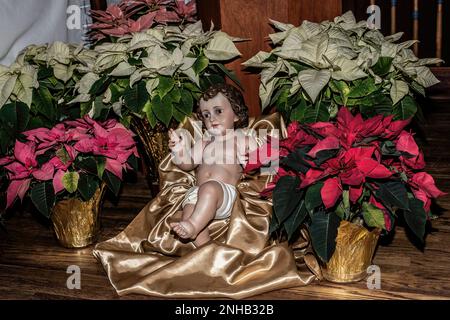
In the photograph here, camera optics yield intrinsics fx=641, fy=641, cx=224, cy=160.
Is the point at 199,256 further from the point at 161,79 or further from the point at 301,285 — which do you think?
the point at 161,79

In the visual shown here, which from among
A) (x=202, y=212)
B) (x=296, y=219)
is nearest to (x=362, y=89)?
(x=296, y=219)

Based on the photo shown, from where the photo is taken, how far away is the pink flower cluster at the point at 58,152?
1.84 metres

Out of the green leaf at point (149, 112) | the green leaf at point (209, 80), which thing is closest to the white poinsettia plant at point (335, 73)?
the green leaf at point (209, 80)

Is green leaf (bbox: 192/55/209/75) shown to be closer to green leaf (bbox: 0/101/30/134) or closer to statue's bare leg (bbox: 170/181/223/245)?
statue's bare leg (bbox: 170/181/223/245)

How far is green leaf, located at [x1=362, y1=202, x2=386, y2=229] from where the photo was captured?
1577mm

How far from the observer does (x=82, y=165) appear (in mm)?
1861

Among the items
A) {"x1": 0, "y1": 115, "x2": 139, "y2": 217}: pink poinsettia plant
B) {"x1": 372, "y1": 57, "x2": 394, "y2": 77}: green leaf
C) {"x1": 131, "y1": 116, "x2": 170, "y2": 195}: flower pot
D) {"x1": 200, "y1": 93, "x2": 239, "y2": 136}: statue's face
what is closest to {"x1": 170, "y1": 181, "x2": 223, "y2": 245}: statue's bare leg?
{"x1": 200, "y1": 93, "x2": 239, "y2": 136}: statue's face

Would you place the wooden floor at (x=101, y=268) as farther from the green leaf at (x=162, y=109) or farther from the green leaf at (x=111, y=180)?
the green leaf at (x=162, y=109)

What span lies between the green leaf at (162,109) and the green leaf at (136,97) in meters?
0.03

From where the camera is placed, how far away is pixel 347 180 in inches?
59.7

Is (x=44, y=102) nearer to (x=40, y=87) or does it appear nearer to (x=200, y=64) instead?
(x=40, y=87)

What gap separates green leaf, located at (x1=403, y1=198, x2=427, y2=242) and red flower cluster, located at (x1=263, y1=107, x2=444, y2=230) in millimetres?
26

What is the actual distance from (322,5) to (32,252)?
4.06ft

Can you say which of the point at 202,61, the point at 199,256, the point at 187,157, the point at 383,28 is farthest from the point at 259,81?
the point at 383,28
